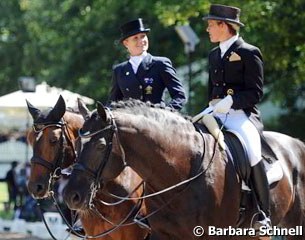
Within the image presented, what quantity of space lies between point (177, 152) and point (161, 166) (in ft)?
0.70

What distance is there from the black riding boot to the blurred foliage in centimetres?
1005

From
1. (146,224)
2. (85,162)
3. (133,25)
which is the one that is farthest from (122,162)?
(133,25)

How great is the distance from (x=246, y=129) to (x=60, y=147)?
1.91 meters

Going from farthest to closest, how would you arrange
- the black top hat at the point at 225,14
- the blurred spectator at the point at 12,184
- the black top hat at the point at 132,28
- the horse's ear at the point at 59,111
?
A: the blurred spectator at the point at 12,184 < the black top hat at the point at 132,28 < the horse's ear at the point at 59,111 < the black top hat at the point at 225,14

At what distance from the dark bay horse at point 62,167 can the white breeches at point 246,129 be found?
1.08 metres

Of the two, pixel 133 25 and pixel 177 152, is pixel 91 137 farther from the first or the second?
pixel 133 25

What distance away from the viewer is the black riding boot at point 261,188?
8.63 m

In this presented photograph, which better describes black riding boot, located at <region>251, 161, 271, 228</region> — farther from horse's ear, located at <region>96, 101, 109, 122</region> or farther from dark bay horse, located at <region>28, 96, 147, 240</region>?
horse's ear, located at <region>96, 101, 109, 122</region>

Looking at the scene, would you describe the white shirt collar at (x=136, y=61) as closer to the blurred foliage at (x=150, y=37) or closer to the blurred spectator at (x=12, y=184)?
the blurred foliage at (x=150, y=37)

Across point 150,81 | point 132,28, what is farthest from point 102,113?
point 132,28

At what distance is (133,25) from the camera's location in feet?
32.4

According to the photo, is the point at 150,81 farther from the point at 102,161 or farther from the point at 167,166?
the point at 102,161

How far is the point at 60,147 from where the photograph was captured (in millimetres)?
9344

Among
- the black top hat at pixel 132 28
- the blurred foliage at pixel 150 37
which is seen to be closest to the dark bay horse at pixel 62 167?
the black top hat at pixel 132 28
